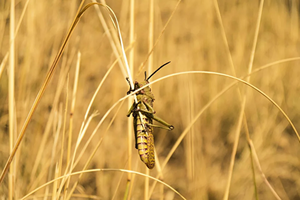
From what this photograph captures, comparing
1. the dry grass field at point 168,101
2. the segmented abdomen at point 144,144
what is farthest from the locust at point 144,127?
the dry grass field at point 168,101

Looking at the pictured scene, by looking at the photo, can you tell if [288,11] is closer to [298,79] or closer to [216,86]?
[298,79]

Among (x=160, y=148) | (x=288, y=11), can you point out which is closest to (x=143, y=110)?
(x=160, y=148)

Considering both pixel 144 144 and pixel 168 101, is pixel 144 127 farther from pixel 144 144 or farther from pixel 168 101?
pixel 168 101

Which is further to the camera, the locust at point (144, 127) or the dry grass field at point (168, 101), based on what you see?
the dry grass field at point (168, 101)

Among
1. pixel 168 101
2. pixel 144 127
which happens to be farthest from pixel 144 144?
pixel 168 101

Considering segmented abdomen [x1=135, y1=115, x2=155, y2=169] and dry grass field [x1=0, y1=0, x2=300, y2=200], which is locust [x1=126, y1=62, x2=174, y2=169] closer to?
segmented abdomen [x1=135, y1=115, x2=155, y2=169]

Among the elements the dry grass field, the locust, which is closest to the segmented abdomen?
the locust

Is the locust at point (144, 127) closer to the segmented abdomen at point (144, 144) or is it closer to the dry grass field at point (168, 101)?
the segmented abdomen at point (144, 144)

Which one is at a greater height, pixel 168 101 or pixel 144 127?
pixel 168 101
